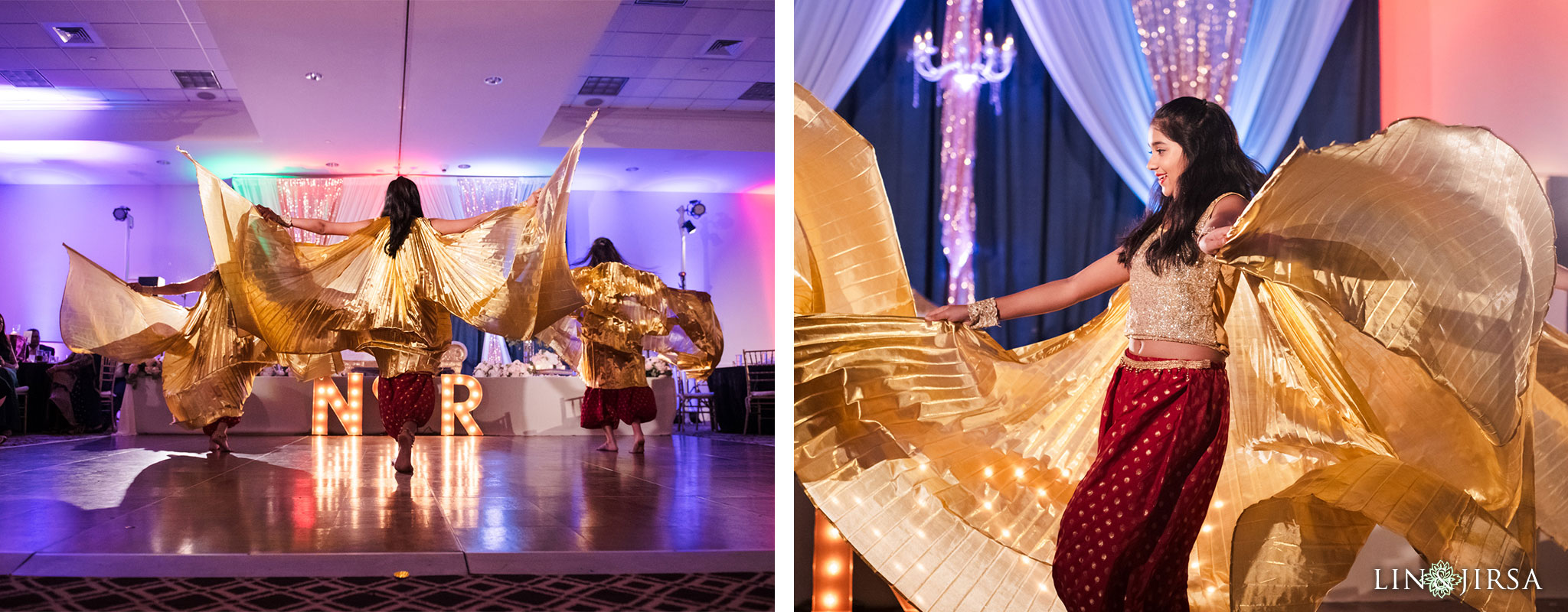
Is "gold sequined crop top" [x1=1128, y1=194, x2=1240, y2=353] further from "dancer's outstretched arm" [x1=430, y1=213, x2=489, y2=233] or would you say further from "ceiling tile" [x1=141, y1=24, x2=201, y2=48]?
"ceiling tile" [x1=141, y1=24, x2=201, y2=48]

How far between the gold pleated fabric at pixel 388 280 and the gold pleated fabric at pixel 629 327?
4.85 feet

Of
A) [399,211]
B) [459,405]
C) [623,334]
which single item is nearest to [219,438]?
[459,405]

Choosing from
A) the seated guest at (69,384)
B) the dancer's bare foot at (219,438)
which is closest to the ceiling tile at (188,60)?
the seated guest at (69,384)

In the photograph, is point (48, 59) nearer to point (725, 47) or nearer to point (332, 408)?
point (332, 408)

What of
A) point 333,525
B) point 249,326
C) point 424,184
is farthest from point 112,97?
point 333,525

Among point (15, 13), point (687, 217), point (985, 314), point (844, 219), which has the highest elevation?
point (15, 13)

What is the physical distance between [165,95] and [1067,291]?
10.7 meters

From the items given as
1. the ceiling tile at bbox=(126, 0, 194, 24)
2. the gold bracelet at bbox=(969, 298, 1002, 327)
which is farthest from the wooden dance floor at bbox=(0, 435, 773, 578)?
the ceiling tile at bbox=(126, 0, 194, 24)

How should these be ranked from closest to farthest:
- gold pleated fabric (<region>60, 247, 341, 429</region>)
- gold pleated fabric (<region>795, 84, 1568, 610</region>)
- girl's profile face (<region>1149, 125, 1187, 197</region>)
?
girl's profile face (<region>1149, 125, 1187, 197</region>)
gold pleated fabric (<region>795, 84, 1568, 610</region>)
gold pleated fabric (<region>60, 247, 341, 429</region>)

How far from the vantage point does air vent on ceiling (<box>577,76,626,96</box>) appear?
9.56m

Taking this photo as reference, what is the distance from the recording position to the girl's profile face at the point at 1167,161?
205 cm

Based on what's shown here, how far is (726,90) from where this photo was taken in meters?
9.99

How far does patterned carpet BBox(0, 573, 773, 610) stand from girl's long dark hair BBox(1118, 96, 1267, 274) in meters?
1.26

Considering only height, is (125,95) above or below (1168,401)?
above
